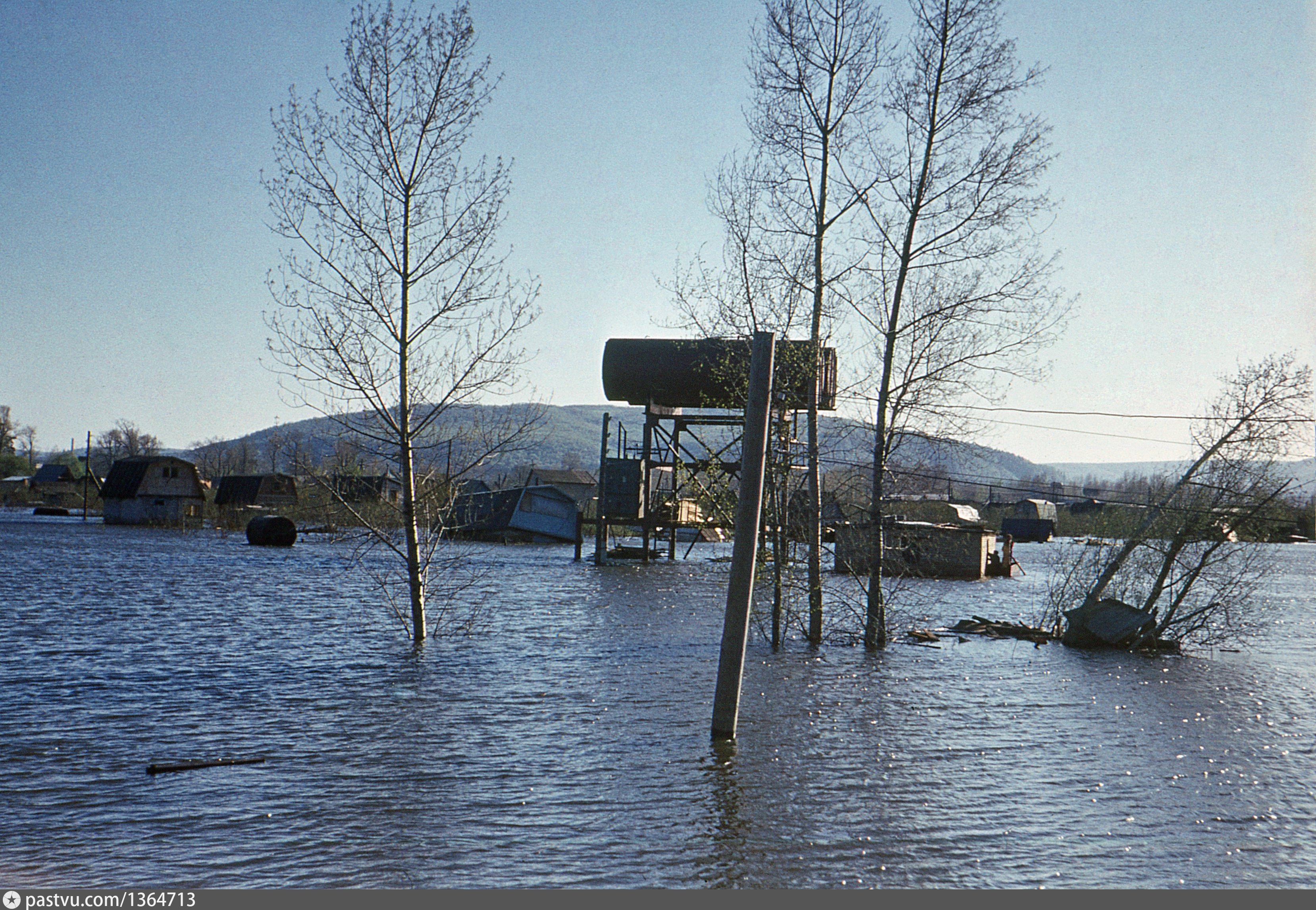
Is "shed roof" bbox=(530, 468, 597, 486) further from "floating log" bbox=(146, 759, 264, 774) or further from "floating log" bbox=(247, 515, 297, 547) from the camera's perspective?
"floating log" bbox=(146, 759, 264, 774)

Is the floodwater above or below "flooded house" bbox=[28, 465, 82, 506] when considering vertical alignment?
below

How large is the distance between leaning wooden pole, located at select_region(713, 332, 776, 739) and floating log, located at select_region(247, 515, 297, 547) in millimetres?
51342

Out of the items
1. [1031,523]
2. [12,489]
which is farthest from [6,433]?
[1031,523]

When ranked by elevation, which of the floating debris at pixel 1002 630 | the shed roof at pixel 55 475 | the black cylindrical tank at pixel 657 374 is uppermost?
the black cylindrical tank at pixel 657 374

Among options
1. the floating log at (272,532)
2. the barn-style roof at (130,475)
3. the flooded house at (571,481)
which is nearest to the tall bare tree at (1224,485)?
the floating log at (272,532)

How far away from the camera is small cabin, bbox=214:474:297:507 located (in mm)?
100500

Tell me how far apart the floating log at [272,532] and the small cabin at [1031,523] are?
62.2m

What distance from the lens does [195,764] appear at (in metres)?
9.38

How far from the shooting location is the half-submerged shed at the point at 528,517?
7006cm

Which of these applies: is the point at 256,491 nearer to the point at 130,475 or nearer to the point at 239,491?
the point at 239,491

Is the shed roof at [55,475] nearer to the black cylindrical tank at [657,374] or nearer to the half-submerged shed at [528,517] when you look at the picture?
the half-submerged shed at [528,517]

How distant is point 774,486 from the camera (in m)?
17.7

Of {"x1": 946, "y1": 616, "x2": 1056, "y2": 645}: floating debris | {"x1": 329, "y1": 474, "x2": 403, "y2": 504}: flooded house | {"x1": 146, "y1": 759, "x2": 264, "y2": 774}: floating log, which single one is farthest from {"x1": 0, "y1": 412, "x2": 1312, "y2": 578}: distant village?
{"x1": 146, "y1": 759, "x2": 264, "y2": 774}: floating log

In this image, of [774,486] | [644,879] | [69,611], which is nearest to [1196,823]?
[644,879]
